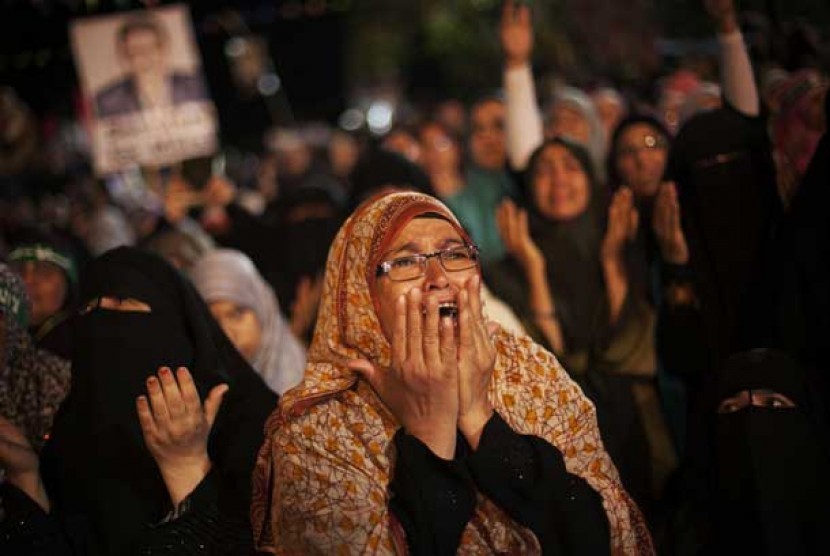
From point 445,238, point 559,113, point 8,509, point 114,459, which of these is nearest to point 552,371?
point 445,238

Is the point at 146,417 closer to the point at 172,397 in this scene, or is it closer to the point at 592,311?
the point at 172,397

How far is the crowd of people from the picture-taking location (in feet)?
7.64

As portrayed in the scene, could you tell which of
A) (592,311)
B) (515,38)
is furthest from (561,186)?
(515,38)

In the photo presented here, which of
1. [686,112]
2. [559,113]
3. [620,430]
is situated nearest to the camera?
[620,430]

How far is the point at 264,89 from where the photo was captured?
16.4m

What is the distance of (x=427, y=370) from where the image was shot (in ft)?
7.44

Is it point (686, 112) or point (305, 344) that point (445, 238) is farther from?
point (686, 112)

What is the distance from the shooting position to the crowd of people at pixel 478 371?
2.33 m

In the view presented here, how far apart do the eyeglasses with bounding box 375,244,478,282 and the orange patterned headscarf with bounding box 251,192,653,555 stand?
5 centimetres

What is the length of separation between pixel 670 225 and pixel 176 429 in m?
2.03

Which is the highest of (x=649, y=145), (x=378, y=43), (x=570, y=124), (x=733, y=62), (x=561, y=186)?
(x=378, y=43)

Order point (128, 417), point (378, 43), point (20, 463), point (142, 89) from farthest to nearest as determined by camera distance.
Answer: point (378, 43) → point (142, 89) → point (128, 417) → point (20, 463)

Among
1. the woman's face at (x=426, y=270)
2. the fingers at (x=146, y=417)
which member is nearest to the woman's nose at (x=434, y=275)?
the woman's face at (x=426, y=270)

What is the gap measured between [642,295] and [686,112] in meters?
1.35
